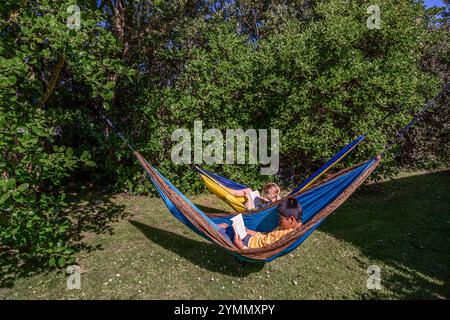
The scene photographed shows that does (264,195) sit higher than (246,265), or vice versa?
(264,195)

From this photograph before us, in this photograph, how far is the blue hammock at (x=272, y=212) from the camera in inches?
123

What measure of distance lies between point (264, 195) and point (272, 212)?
0.81m

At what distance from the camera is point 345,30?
639 cm

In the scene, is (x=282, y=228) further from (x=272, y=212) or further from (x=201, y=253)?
(x=201, y=253)

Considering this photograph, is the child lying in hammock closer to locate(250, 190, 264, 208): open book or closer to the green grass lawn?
the green grass lawn

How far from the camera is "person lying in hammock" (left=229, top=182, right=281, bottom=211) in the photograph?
15.7 ft

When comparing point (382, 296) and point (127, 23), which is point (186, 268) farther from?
point (127, 23)

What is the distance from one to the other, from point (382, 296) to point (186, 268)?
231 cm

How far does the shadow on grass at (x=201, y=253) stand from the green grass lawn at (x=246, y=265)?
13 mm

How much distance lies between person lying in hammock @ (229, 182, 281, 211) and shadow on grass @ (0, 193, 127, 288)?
221 cm

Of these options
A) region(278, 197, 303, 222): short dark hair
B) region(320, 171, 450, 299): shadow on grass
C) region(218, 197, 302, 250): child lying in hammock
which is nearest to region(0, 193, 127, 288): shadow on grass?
region(218, 197, 302, 250): child lying in hammock

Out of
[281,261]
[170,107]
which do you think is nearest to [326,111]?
[170,107]

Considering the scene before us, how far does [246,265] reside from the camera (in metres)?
3.99

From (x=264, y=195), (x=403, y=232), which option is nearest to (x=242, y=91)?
(x=264, y=195)
